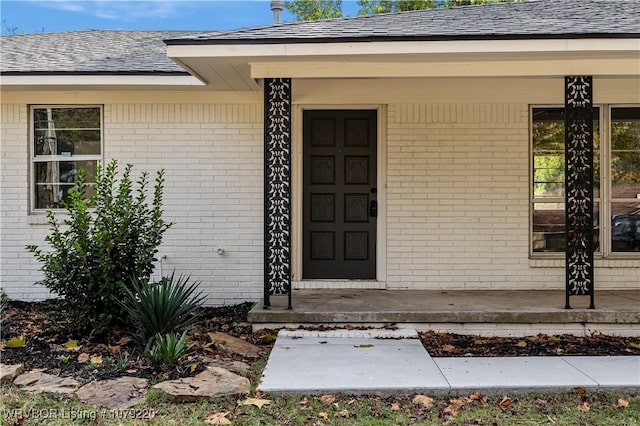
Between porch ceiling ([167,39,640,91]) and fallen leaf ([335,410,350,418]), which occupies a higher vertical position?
porch ceiling ([167,39,640,91])

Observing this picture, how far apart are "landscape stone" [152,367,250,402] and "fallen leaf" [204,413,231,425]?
0.27 m

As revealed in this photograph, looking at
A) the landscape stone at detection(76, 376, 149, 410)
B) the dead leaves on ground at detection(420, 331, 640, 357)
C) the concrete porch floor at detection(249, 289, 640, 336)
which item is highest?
the concrete porch floor at detection(249, 289, 640, 336)

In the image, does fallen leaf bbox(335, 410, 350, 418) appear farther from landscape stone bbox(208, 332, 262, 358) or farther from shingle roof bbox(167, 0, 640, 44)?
shingle roof bbox(167, 0, 640, 44)

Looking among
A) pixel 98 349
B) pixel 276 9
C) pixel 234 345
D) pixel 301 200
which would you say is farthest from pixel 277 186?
pixel 276 9

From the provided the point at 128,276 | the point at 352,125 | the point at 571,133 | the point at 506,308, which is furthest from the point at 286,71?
the point at 506,308

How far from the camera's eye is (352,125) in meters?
7.14

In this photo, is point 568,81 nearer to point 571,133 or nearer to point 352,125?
point 571,133

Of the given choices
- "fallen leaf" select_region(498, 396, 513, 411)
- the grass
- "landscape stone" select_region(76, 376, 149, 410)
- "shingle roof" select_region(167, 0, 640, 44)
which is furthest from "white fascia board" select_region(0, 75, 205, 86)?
"fallen leaf" select_region(498, 396, 513, 411)

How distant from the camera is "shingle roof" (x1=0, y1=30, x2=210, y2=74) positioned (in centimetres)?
655

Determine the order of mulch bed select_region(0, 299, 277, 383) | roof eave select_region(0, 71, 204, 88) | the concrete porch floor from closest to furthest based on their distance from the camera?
mulch bed select_region(0, 299, 277, 383)
the concrete porch floor
roof eave select_region(0, 71, 204, 88)

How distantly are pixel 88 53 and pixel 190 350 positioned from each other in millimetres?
4922

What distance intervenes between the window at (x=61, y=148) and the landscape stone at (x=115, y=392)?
3.80 m

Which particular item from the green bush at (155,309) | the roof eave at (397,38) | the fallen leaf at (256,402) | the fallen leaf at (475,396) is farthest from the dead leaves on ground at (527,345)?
the roof eave at (397,38)

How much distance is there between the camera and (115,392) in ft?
12.6
